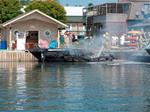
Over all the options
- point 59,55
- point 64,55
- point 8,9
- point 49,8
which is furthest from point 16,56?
point 49,8

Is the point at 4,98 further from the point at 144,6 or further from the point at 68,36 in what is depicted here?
the point at 144,6

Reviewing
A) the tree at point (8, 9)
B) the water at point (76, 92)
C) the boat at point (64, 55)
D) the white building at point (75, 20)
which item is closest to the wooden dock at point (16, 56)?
the boat at point (64, 55)

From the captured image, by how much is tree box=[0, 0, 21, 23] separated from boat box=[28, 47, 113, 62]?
27.6m

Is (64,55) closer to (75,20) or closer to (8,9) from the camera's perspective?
(8,9)

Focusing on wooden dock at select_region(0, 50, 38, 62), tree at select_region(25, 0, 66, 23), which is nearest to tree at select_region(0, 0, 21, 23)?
tree at select_region(25, 0, 66, 23)

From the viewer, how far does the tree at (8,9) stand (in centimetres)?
8756

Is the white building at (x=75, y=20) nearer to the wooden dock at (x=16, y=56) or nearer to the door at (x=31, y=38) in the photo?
the door at (x=31, y=38)

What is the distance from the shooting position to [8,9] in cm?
8856

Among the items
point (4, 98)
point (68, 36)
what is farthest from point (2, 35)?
point (4, 98)

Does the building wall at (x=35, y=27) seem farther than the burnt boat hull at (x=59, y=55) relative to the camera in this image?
Yes

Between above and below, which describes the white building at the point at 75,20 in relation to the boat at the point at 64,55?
above

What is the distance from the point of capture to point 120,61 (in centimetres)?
6056

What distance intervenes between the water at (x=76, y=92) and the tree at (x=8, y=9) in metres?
45.6

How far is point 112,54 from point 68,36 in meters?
17.1
